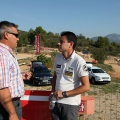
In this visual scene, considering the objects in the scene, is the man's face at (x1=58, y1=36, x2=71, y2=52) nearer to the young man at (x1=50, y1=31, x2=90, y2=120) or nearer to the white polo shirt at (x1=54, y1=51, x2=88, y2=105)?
the young man at (x1=50, y1=31, x2=90, y2=120)

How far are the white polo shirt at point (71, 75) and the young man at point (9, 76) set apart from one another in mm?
711

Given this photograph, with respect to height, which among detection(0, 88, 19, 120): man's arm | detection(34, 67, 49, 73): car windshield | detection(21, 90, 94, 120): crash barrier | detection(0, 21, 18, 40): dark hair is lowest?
detection(34, 67, 49, 73): car windshield

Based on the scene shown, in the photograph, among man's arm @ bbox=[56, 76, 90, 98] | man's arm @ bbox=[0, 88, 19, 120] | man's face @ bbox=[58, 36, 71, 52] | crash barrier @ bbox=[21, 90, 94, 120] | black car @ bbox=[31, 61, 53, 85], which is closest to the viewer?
man's arm @ bbox=[0, 88, 19, 120]

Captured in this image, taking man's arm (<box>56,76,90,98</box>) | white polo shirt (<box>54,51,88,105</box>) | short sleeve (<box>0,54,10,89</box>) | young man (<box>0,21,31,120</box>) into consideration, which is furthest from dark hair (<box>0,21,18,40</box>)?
man's arm (<box>56,76,90,98</box>)

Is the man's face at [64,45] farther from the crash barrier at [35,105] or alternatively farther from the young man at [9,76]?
the crash barrier at [35,105]

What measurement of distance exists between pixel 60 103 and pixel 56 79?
37 centimetres

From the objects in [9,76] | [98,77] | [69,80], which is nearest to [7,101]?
[9,76]

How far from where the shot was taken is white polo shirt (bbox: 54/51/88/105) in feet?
11.6

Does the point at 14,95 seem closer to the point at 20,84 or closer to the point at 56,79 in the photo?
the point at 20,84

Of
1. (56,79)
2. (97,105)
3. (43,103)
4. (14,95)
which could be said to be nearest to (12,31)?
(14,95)

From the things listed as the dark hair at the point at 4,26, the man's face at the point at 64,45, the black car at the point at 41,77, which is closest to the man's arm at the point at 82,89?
the man's face at the point at 64,45

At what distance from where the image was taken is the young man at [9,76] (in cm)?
276

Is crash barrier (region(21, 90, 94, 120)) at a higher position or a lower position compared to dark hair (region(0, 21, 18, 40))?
lower

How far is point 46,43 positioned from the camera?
76.9 m
